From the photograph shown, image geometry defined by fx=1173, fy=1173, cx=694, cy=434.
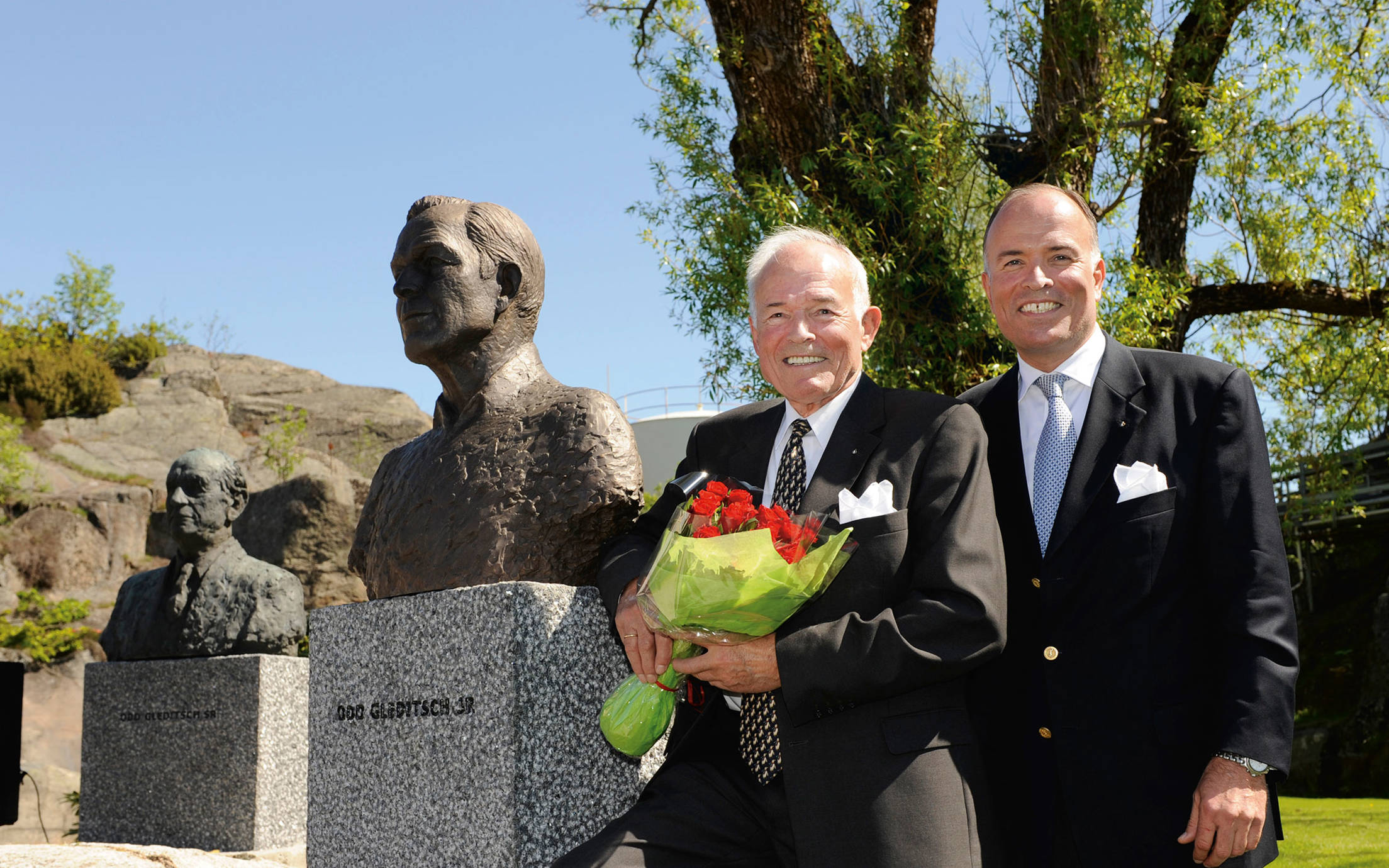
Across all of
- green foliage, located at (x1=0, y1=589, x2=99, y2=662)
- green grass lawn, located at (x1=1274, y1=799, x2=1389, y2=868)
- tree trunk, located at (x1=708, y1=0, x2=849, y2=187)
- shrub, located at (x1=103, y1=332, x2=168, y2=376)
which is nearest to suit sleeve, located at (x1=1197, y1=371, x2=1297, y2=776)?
green grass lawn, located at (x1=1274, y1=799, x2=1389, y2=868)

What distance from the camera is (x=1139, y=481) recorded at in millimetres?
2570

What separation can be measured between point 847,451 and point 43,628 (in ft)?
43.3

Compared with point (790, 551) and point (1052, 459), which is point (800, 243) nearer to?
point (1052, 459)

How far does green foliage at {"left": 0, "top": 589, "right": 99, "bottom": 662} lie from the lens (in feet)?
41.6

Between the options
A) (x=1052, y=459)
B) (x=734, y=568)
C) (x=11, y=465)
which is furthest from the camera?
(x=11, y=465)

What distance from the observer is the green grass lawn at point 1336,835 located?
778 cm

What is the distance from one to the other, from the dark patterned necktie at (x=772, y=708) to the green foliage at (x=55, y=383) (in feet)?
70.0

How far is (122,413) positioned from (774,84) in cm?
1700

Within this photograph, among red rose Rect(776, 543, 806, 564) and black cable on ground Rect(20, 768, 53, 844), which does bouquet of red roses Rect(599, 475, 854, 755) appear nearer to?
red rose Rect(776, 543, 806, 564)

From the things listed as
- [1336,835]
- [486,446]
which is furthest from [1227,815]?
[1336,835]

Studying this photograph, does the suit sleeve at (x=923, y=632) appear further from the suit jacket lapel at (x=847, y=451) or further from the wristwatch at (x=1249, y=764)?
the wristwatch at (x=1249, y=764)

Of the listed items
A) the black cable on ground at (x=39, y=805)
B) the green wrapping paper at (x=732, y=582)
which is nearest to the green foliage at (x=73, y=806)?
the black cable on ground at (x=39, y=805)

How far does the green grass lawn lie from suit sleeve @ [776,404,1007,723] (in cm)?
477

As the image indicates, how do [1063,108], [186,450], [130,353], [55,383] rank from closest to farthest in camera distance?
[1063,108]
[186,450]
[55,383]
[130,353]
